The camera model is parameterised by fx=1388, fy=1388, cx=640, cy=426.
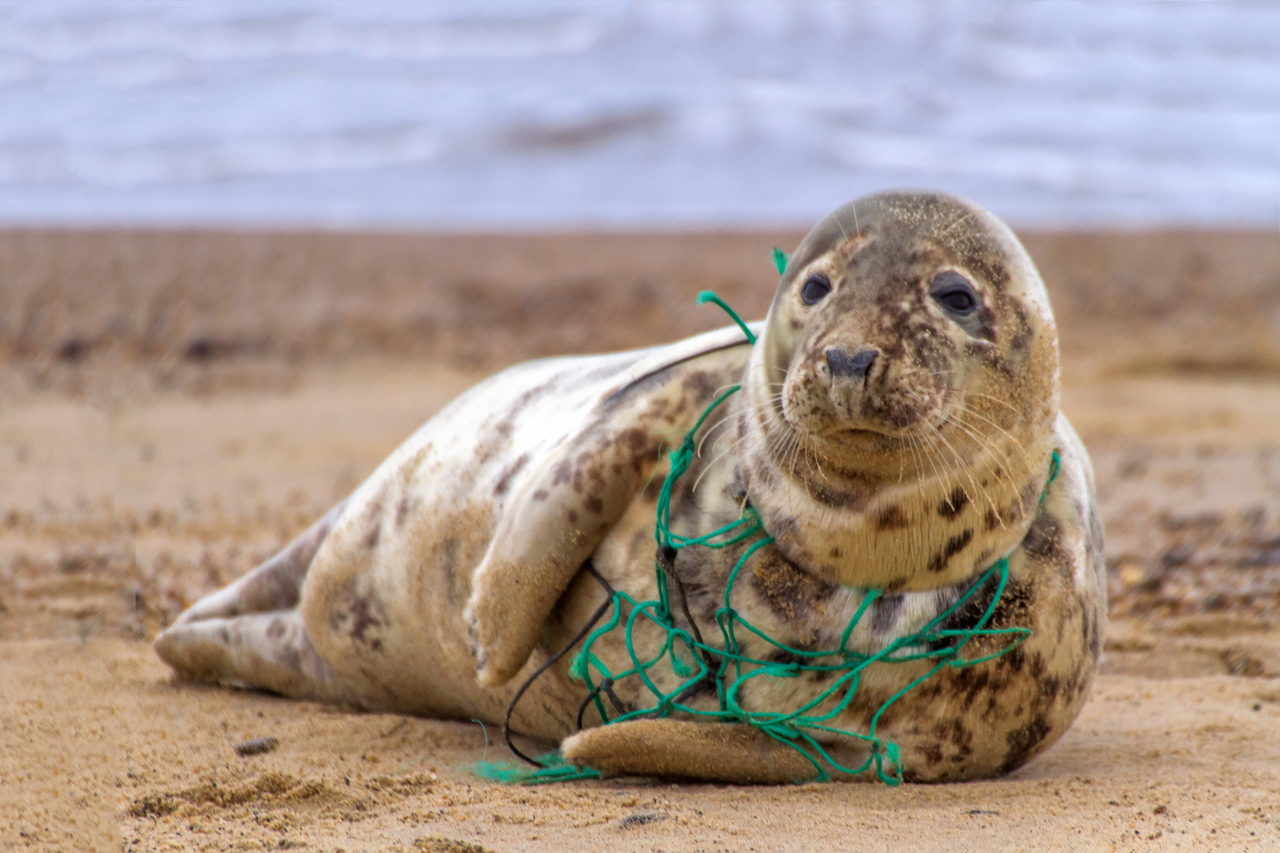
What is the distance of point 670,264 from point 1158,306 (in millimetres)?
3391

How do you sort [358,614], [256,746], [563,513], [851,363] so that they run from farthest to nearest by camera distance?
[358,614] → [256,746] → [563,513] → [851,363]

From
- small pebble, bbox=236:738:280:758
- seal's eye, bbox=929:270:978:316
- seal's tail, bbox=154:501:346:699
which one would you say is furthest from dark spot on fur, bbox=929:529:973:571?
seal's tail, bbox=154:501:346:699

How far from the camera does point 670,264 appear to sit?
9836 mm

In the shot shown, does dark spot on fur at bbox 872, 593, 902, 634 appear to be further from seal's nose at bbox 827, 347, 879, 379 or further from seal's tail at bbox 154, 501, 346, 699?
seal's tail at bbox 154, 501, 346, 699

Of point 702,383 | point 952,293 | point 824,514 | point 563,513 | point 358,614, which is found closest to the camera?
point 952,293

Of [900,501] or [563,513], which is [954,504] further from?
[563,513]

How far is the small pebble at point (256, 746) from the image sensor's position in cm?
276

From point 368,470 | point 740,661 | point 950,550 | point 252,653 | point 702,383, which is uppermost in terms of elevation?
point 702,383

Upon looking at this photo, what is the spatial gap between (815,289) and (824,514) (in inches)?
14.6

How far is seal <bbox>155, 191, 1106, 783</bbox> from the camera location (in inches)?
85.5

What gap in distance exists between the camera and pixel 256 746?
2785 mm

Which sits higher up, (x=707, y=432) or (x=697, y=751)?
(x=707, y=432)

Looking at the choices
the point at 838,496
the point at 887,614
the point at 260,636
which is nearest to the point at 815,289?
the point at 838,496

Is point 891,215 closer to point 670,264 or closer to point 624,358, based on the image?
point 624,358
